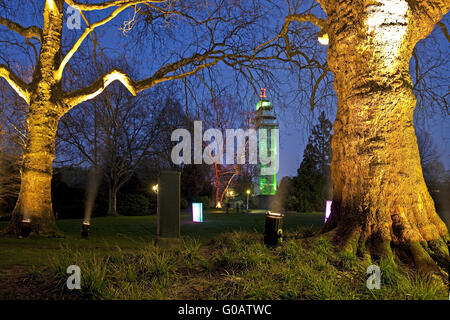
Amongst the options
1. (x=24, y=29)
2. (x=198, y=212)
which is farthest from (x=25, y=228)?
(x=198, y=212)

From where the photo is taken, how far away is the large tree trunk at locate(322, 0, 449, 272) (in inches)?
183

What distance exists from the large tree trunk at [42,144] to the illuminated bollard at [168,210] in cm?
380

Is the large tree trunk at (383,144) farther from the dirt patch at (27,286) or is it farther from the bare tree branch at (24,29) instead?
the bare tree branch at (24,29)

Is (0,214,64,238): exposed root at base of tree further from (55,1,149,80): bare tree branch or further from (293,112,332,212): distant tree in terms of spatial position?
(293,112,332,212): distant tree

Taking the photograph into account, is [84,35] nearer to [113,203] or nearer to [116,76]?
[116,76]

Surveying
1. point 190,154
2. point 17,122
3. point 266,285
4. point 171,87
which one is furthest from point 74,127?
point 266,285

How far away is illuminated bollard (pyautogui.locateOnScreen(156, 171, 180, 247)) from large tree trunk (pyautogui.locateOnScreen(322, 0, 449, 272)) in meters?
3.00

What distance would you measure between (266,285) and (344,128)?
329 cm

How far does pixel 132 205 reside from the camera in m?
24.4

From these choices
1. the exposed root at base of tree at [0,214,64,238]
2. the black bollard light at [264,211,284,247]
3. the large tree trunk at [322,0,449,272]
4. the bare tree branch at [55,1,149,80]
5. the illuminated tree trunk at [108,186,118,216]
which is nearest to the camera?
the large tree trunk at [322,0,449,272]

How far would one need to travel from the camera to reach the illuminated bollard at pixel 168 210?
6012 mm

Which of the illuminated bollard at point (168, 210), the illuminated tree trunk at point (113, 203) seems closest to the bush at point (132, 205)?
the illuminated tree trunk at point (113, 203)

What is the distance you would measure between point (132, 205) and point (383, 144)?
73.5 feet

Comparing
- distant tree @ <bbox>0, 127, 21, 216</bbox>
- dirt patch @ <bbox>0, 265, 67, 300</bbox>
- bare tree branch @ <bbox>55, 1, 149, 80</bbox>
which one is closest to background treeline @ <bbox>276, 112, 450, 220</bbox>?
bare tree branch @ <bbox>55, 1, 149, 80</bbox>
